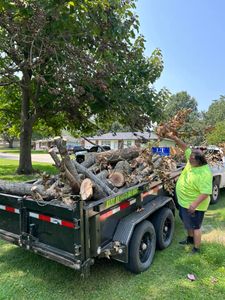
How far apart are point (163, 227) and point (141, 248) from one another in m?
0.86

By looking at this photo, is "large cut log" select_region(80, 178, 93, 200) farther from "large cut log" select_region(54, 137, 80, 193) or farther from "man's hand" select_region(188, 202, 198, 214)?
"man's hand" select_region(188, 202, 198, 214)

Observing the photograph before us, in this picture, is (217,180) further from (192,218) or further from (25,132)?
(25,132)

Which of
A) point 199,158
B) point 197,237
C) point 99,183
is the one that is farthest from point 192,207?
point 99,183

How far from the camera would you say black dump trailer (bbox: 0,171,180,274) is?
333 centimetres

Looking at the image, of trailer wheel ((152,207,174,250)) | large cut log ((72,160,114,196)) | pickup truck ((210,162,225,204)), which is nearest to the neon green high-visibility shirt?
trailer wheel ((152,207,174,250))

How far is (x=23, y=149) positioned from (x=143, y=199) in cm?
1162

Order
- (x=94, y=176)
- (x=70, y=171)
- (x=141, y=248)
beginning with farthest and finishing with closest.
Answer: (x=94, y=176)
(x=141, y=248)
(x=70, y=171)

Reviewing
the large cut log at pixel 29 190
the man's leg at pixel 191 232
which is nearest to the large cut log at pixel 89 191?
the large cut log at pixel 29 190

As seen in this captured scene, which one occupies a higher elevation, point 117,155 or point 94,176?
point 117,155

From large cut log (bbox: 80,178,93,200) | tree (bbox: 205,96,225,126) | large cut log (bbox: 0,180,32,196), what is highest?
tree (bbox: 205,96,225,126)

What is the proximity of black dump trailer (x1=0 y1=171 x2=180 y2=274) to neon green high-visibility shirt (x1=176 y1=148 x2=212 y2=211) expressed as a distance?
0.59 m

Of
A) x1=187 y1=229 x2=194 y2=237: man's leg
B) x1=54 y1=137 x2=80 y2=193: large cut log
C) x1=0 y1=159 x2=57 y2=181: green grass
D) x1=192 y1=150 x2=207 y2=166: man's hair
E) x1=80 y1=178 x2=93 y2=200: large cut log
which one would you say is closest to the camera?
x1=80 y1=178 x2=93 y2=200: large cut log

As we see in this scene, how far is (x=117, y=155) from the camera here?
6203mm

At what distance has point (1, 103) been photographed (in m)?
16.2
